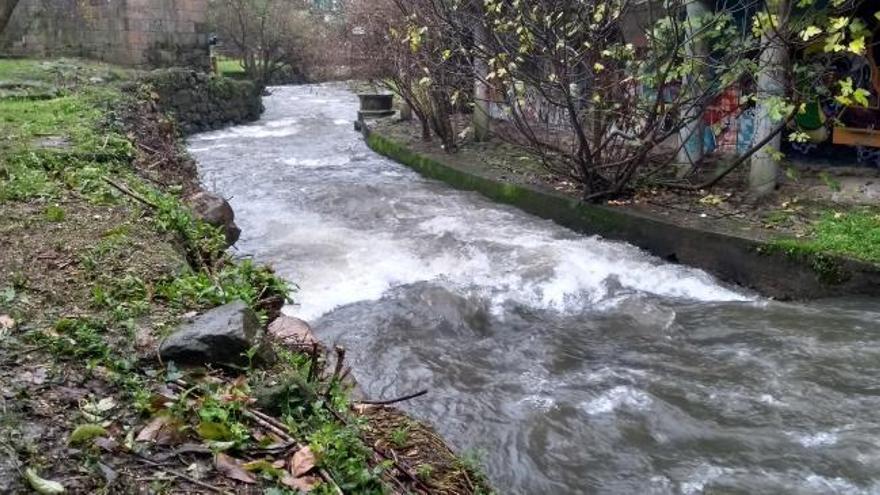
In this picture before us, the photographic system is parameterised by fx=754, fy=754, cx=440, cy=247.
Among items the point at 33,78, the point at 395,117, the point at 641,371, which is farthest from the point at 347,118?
the point at 641,371

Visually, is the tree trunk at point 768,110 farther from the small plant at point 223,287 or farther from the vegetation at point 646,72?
the small plant at point 223,287

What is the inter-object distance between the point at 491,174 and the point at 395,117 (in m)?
7.93

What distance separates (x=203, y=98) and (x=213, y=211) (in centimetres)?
1461

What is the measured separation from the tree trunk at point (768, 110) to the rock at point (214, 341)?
6.55 metres

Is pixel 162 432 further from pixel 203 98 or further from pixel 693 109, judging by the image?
pixel 203 98

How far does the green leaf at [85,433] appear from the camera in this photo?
2.55m

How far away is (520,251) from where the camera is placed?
890 cm

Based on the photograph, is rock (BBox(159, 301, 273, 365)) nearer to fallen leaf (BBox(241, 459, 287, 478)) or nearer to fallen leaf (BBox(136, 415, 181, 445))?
fallen leaf (BBox(136, 415, 181, 445))

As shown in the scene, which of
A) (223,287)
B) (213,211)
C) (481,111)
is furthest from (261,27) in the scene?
(223,287)

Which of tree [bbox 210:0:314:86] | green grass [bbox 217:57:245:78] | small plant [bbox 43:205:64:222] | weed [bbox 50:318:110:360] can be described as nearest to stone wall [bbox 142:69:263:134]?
tree [bbox 210:0:314:86]

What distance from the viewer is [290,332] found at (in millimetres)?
4371

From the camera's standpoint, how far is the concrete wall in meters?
18.4

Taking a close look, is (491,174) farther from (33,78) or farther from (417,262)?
(33,78)

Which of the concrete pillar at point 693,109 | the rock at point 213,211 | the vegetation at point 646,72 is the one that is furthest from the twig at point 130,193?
the concrete pillar at point 693,109
